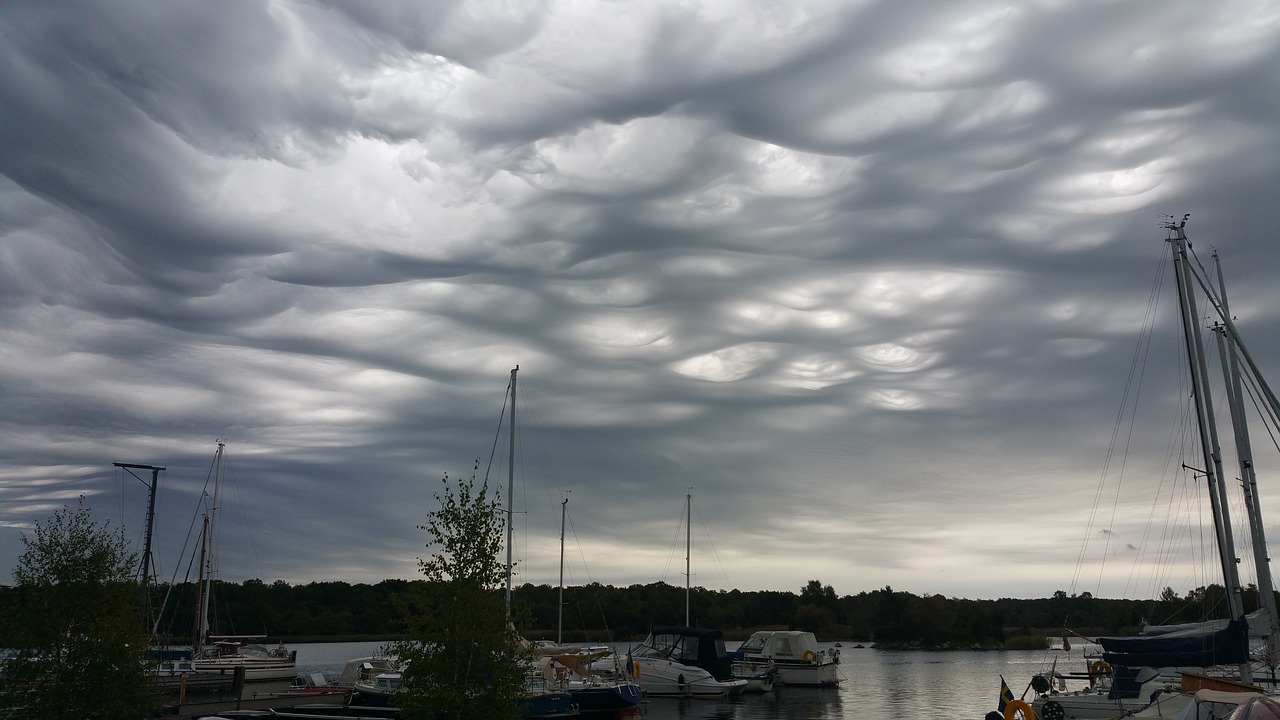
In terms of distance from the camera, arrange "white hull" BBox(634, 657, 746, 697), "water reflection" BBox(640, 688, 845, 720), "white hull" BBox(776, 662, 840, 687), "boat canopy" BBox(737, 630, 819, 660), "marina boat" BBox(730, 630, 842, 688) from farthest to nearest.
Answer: "boat canopy" BBox(737, 630, 819, 660) < "white hull" BBox(776, 662, 840, 687) < "marina boat" BBox(730, 630, 842, 688) < "white hull" BBox(634, 657, 746, 697) < "water reflection" BBox(640, 688, 845, 720)

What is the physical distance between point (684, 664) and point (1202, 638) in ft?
124

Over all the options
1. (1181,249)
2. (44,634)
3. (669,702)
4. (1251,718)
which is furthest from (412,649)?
(669,702)

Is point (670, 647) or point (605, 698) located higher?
point (670, 647)

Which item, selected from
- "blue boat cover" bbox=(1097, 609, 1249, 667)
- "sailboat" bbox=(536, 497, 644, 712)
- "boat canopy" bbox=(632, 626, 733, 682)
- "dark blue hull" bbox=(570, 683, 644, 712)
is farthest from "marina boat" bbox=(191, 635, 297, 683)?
"blue boat cover" bbox=(1097, 609, 1249, 667)

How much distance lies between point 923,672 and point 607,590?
56524mm

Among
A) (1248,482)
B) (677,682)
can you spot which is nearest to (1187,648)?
(1248,482)

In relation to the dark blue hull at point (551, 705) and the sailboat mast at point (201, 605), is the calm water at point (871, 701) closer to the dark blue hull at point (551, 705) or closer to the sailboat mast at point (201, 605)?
the dark blue hull at point (551, 705)

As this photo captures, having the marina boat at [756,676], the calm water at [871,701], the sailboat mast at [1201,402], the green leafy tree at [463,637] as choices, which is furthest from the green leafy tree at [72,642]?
the marina boat at [756,676]

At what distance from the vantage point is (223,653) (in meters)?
65.4

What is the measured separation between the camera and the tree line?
418 feet

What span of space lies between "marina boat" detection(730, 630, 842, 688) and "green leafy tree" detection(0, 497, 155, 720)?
52779 mm

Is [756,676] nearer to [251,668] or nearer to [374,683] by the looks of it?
[374,683]

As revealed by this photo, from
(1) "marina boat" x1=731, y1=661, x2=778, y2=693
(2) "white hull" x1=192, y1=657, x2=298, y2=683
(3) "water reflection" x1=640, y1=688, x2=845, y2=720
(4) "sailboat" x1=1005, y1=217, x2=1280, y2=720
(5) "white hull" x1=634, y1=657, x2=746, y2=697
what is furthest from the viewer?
(1) "marina boat" x1=731, y1=661, x2=778, y2=693

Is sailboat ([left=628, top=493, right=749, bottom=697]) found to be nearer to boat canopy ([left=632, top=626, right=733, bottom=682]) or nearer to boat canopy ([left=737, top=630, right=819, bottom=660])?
boat canopy ([left=632, top=626, right=733, bottom=682])
